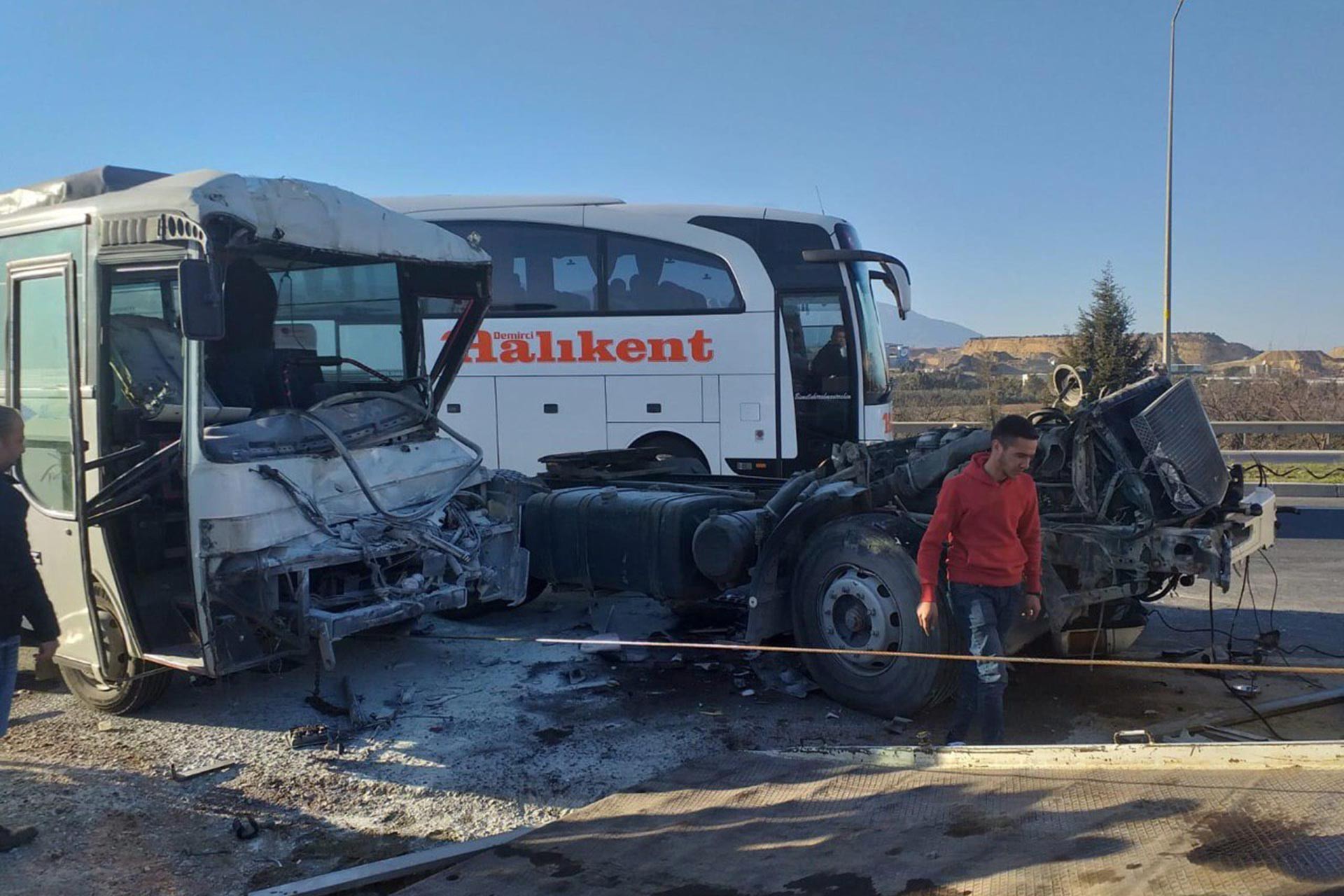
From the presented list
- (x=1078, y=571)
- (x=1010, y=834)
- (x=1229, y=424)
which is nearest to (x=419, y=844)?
(x=1010, y=834)

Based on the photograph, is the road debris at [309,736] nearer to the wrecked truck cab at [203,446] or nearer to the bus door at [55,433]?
the wrecked truck cab at [203,446]

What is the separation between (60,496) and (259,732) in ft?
5.42

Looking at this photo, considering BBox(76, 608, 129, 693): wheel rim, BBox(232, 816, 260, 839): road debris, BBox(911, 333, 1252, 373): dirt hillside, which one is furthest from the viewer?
BBox(911, 333, 1252, 373): dirt hillside

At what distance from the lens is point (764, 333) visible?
477 inches

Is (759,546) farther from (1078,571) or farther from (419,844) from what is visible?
(419,844)

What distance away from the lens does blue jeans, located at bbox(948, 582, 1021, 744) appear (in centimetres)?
498

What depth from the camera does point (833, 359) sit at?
12.1m

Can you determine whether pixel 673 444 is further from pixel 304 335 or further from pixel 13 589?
pixel 13 589

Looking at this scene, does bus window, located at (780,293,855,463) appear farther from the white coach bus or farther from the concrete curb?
the concrete curb

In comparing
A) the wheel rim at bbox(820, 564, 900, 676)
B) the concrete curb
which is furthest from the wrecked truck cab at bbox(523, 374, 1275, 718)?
the concrete curb

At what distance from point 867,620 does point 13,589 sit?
4003 millimetres

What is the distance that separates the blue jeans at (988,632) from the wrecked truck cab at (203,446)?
2.82 metres

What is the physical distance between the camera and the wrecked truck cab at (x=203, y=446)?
523 cm

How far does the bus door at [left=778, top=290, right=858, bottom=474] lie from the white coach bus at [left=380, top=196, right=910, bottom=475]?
2 cm
